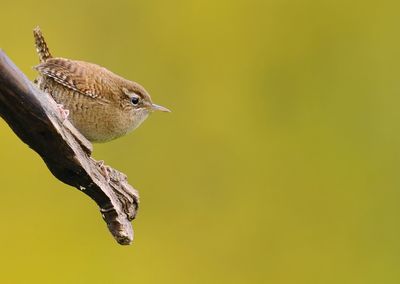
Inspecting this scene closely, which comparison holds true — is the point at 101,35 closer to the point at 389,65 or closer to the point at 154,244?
the point at 154,244

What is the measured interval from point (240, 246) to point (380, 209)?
116 cm

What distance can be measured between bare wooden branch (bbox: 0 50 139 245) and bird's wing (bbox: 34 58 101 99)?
2.48 feet

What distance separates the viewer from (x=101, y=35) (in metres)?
6.27

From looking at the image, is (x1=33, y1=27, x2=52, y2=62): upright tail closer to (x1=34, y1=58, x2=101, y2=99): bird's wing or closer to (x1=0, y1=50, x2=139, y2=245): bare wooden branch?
(x1=34, y1=58, x2=101, y2=99): bird's wing

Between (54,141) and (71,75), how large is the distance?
4.13 feet

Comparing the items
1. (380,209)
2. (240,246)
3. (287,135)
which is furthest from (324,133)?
(240,246)

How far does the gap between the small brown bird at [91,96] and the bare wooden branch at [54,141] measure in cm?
66

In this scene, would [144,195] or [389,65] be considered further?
[389,65]

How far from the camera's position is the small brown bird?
11.7ft

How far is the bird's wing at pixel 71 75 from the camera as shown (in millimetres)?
3564

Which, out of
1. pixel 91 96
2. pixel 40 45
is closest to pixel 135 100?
pixel 91 96

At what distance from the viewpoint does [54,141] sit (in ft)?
7.96

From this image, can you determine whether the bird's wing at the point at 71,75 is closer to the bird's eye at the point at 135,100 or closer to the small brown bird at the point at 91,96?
the small brown bird at the point at 91,96

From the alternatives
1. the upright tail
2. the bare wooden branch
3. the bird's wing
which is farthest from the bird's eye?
the bare wooden branch
